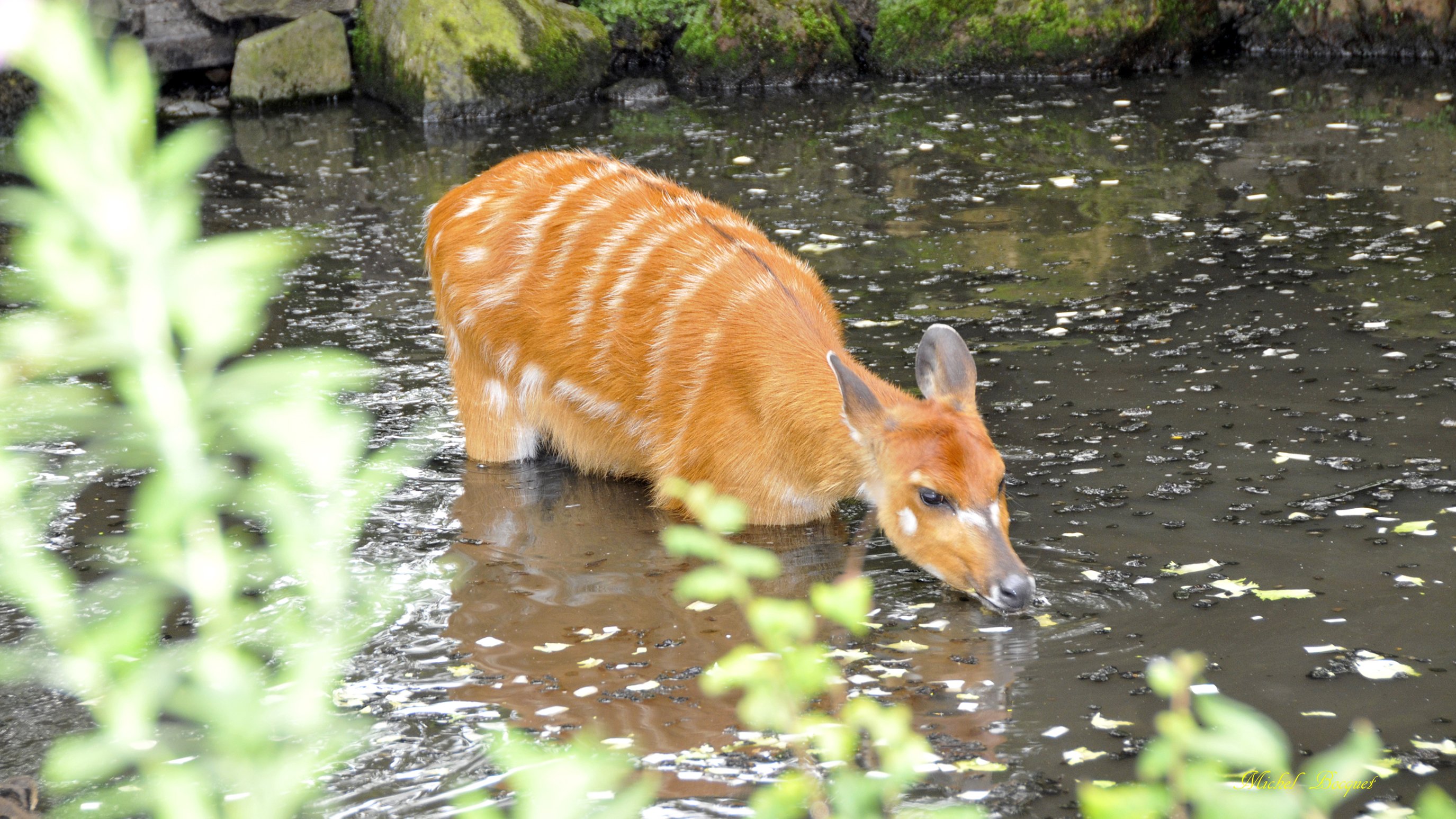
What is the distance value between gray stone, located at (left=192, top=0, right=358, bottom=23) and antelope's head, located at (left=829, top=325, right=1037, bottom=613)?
1143 cm

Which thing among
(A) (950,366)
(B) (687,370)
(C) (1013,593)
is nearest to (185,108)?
(B) (687,370)

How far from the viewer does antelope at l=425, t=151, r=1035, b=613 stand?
4.32m

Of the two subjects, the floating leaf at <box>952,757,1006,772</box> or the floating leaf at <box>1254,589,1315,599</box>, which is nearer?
the floating leaf at <box>952,757,1006,772</box>

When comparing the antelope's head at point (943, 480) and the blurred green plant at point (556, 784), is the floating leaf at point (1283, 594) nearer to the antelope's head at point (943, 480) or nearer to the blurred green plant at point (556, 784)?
the antelope's head at point (943, 480)

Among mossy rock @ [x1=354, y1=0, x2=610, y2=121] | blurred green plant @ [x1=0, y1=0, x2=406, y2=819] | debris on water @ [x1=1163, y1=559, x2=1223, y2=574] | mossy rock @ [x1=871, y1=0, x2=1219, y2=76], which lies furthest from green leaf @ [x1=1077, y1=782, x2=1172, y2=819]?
mossy rock @ [x1=871, y1=0, x2=1219, y2=76]

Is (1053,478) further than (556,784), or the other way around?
(1053,478)

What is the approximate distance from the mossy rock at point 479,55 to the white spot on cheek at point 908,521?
32.5 feet

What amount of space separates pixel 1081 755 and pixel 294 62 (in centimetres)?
1276

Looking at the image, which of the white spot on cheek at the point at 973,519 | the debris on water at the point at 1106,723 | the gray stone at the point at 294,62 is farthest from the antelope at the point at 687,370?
the gray stone at the point at 294,62

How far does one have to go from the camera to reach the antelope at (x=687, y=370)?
4316 mm

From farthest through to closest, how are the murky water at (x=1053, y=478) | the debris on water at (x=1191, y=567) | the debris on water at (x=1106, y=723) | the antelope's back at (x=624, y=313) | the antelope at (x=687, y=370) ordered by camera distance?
the antelope's back at (x=624, y=313) < the debris on water at (x=1191, y=567) < the antelope at (x=687, y=370) < the murky water at (x=1053, y=478) < the debris on water at (x=1106, y=723)

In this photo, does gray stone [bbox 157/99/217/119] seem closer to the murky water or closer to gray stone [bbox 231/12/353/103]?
gray stone [bbox 231/12/353/103]

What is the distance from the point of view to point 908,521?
14.3 ft

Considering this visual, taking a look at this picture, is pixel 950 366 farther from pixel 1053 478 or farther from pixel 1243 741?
pixel 1243 741
